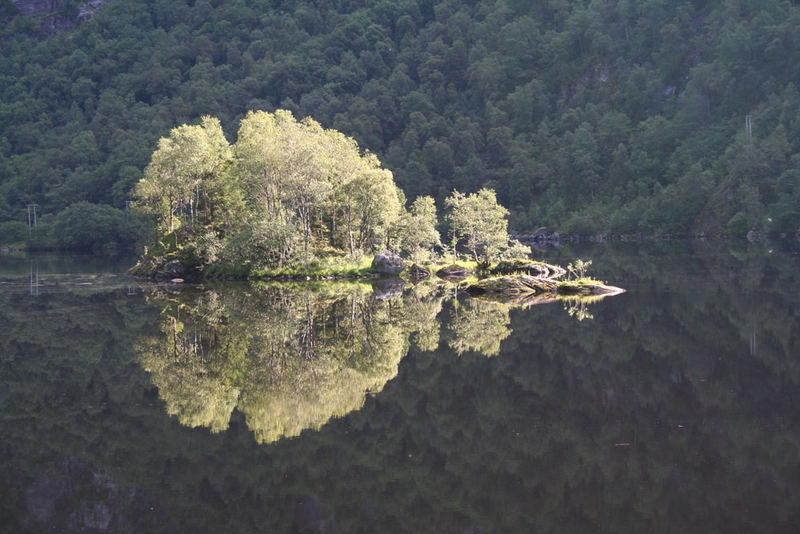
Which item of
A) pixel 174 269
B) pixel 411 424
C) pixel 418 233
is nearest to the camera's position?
pixel 411 424

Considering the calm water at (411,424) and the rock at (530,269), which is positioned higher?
the rock at (530,269)

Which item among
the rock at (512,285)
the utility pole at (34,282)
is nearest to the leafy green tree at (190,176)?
the utility pole at (34,282)

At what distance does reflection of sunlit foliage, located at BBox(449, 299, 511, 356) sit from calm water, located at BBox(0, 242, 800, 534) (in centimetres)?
18

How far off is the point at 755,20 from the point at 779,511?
175m

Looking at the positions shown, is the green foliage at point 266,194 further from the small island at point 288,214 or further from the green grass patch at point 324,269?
the green grass patch at point 324,269

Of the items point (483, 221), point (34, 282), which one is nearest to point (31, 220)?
point (34, 282)

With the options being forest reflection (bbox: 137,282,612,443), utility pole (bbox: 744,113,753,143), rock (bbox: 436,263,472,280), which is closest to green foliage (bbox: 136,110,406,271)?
rock (bbox: 436,263,472,280)

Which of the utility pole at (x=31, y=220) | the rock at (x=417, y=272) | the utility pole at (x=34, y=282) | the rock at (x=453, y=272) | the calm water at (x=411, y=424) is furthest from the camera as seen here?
the utility pole at (x=31, y=220)

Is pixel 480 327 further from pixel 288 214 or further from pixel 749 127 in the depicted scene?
pixel 749 127

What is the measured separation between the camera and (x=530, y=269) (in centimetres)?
4950

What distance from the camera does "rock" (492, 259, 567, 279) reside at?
49.2 meters

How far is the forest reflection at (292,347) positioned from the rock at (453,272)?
15.1m

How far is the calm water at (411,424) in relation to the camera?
11.0 meters

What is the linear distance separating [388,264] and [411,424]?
4539 cm
